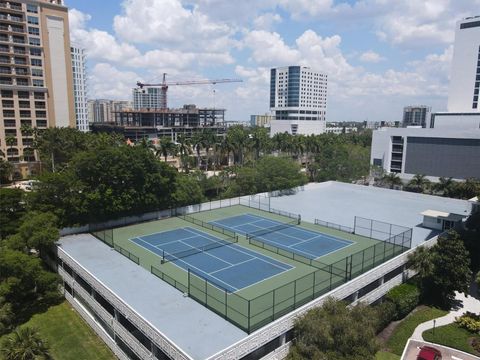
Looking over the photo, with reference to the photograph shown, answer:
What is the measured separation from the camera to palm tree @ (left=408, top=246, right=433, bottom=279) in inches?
1144

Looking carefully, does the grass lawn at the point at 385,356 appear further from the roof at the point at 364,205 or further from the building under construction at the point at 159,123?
the building under construction at the point at 159,123

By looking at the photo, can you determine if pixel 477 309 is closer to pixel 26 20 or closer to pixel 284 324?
pixel 284 324

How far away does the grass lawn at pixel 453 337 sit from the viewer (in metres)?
→ 24.4

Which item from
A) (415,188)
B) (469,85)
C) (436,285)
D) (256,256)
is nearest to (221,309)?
(256,256)

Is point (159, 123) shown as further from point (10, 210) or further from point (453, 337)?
point (453, 337)

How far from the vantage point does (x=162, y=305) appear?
74.6 ft

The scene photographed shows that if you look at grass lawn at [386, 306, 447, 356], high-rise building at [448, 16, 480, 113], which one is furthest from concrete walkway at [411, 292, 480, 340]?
high-rise building at [448, 16, 480, 113]

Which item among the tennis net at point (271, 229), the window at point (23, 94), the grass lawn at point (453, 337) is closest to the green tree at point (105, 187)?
the tennis net at point (271, 229)

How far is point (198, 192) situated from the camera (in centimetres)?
4797

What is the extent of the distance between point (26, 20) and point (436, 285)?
85.4m

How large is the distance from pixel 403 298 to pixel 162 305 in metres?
18.2

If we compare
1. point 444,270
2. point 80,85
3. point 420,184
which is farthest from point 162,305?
point 80,85

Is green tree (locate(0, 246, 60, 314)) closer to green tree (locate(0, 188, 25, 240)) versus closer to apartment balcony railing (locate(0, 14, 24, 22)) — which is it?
green tree (locate(0, 188, 25, 240))

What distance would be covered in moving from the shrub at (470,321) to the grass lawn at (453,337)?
0.35 m
